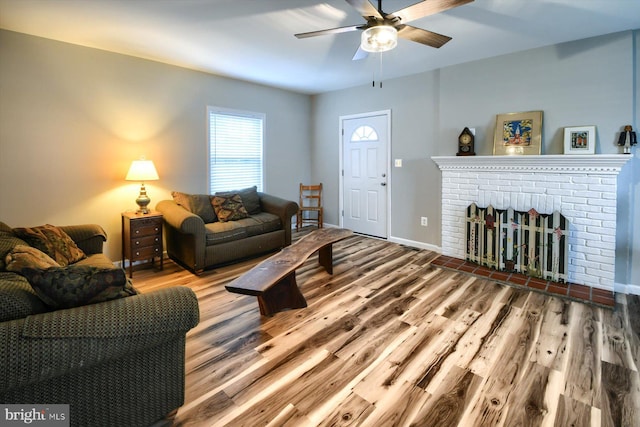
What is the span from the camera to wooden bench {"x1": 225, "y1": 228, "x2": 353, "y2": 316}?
89.4 inches

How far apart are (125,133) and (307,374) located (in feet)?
11.5

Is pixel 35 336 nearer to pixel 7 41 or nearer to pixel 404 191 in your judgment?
pixel 7 41

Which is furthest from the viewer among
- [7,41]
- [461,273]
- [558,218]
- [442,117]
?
[442,117]

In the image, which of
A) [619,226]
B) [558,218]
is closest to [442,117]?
[558,218]

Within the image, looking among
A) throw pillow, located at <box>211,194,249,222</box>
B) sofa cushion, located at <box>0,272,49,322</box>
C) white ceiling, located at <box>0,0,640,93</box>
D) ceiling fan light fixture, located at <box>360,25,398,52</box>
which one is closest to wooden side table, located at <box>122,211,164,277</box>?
throw pillow, located at <box>211,194,249,222</box>

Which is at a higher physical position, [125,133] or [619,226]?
[125,133]

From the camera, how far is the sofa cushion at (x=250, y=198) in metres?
4.68

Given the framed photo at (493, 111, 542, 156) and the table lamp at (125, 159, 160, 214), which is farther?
the table lamp at (125, 159, 160, 214)

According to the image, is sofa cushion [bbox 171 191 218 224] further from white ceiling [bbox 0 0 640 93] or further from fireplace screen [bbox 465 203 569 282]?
fireplace screen [bbox 465 203 569 282]

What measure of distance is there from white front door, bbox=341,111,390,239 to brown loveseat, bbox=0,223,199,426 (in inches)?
157

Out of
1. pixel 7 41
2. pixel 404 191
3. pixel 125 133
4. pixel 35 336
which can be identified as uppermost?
pixel 7 41

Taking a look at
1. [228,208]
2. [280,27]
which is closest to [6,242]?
[228,208]

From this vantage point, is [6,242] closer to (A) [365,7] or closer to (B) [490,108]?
(A) [365,7]

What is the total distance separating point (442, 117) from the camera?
14.1 feet
